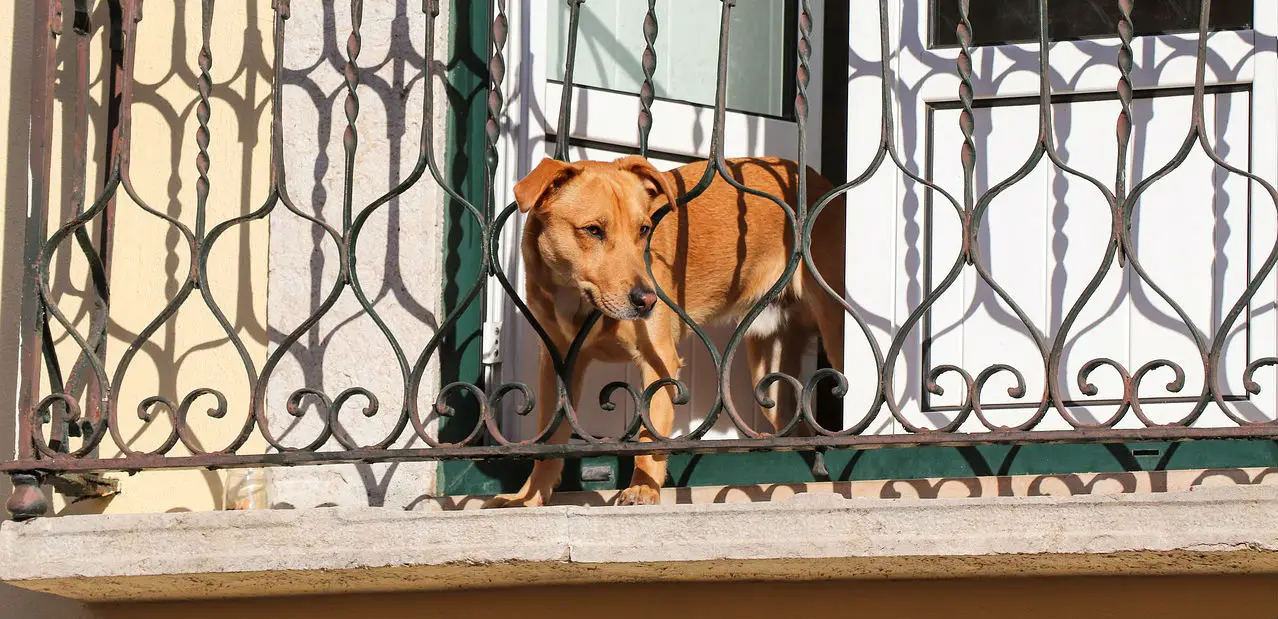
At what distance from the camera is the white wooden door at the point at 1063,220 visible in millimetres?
4359


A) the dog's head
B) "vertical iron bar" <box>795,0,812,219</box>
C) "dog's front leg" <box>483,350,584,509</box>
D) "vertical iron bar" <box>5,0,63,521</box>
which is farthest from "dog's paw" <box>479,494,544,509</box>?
"vertical iron bar" <box>5,0,63,521</box>

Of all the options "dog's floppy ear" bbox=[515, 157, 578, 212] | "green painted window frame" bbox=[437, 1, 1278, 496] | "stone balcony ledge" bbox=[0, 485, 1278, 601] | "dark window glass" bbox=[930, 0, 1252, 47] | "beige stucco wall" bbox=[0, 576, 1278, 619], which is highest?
"dark window glass" bbox=[930, 0, 1252, 47]

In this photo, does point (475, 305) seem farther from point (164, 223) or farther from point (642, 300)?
point (164, 223)

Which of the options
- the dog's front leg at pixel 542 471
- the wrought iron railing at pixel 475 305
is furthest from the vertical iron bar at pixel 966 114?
the dog's front leg at pixel 542 471

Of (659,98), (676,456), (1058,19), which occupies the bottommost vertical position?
(676,456)

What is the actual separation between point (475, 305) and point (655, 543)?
962 mm

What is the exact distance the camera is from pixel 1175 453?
4277 millimetres

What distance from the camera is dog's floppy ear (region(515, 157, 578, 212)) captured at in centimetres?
415

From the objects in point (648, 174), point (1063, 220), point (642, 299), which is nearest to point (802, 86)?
point (648, 174)

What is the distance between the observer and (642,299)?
423 cm

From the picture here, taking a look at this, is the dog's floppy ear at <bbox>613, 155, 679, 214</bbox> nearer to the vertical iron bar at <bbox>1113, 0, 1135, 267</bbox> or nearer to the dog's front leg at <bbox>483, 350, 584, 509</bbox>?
the dog's front leg at <bbox>483, 350, 584, 509</bbox>

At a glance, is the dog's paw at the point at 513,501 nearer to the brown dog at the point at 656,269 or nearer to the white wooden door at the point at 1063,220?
the brown dog at the point at 656,269

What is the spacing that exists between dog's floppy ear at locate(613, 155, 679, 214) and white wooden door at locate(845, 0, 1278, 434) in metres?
0.53

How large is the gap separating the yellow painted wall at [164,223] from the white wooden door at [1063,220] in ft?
5.15
